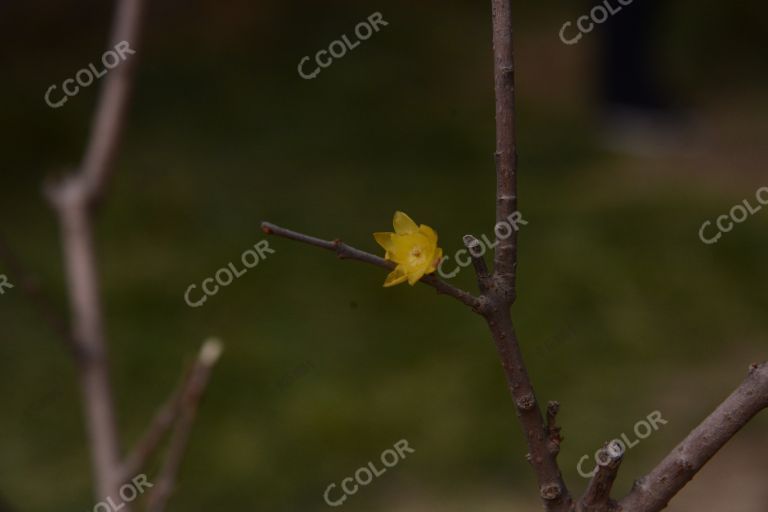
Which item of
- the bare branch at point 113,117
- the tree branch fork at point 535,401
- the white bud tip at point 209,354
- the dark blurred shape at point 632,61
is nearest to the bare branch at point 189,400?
the white bud tip at point 209,354

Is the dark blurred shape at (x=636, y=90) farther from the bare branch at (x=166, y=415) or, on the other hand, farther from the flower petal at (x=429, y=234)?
the flower petal at (x=429, y=234)

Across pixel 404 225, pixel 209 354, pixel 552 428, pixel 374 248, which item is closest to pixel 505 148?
pixel 404 225

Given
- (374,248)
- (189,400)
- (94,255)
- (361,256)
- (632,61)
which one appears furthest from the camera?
(632,61)

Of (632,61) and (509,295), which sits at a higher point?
(632,61)

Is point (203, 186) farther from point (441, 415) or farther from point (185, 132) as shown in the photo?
point (441, 415)

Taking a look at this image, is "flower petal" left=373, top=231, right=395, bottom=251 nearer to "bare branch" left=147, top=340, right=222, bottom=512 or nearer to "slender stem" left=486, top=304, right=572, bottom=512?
"slender stem" left=486, top=304, right=572, bottom=512

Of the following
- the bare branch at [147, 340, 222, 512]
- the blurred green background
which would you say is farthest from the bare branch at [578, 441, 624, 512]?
the blurred green background

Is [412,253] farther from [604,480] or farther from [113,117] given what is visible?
[113,117]
